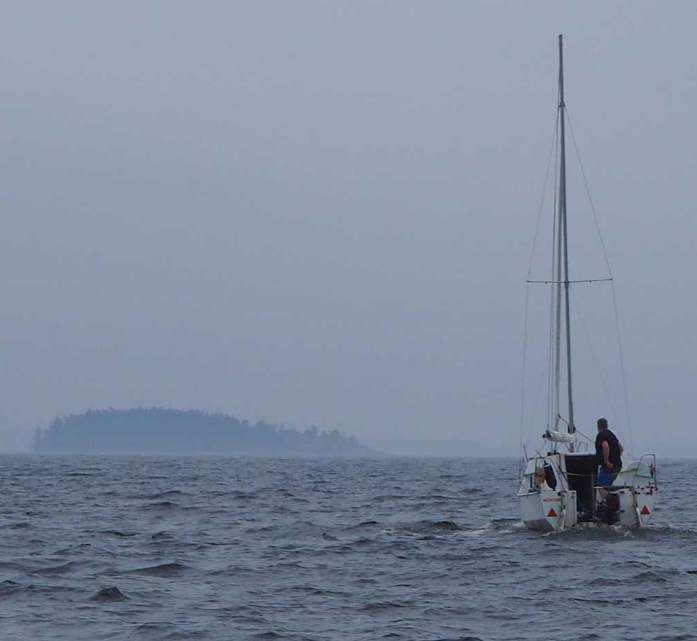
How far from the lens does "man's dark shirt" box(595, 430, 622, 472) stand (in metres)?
28.5

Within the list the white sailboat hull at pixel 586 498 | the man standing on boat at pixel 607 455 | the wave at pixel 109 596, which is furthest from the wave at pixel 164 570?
the man standing on boat at pixel 607 455

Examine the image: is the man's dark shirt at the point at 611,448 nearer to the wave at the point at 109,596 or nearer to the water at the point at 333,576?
the water at the point at 333,576

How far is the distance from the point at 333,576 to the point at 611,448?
9.03 metres

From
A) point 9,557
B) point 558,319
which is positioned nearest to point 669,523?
point 558,319

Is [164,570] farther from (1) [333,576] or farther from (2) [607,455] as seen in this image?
(2) [607,455]

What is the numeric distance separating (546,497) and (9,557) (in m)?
11.4

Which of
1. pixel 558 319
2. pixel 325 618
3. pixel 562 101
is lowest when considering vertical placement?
pixel 325 618

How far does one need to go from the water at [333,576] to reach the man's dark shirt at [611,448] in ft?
5.19

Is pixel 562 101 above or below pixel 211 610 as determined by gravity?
above

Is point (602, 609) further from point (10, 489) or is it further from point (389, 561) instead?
point (10, 489)

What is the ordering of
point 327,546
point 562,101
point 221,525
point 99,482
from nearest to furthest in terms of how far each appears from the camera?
point 327,546 < point 221,525 < point 562,101 < point 99,482

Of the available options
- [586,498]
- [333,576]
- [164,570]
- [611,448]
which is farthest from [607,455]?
[164,570]

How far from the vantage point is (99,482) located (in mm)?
58312

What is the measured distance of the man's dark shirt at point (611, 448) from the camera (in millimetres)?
28531
